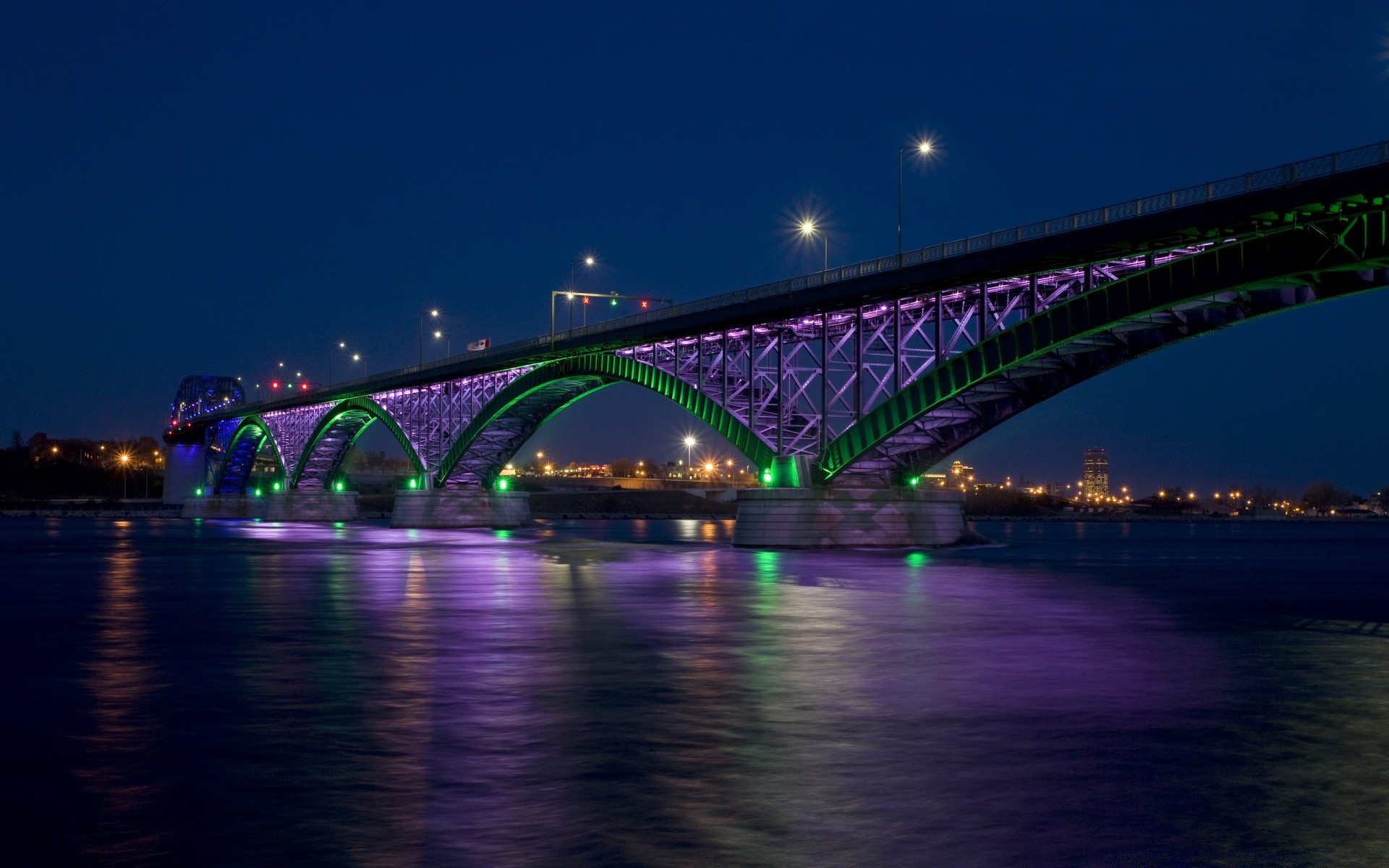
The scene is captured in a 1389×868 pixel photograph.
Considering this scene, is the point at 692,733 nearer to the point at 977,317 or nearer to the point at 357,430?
the point at 977,317

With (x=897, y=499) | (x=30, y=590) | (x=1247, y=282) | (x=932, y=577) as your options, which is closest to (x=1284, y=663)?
(x=932, y=577)

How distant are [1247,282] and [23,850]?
4385cm

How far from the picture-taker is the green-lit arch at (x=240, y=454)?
584 ft

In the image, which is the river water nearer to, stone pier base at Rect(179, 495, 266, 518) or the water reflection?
the water reflection

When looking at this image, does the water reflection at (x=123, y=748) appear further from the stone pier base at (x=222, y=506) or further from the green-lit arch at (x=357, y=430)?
the stone pier base at (x=222, y=506)

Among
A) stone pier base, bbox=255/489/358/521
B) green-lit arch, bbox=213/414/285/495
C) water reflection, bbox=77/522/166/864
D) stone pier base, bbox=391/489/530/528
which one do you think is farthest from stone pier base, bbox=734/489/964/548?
green-lit arch, bbox=213/414/285/495

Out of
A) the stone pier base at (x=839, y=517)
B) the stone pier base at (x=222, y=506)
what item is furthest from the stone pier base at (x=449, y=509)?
the stone pier base at (x=222, y=506)

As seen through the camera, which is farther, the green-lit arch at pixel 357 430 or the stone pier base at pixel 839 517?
the green-lit arch at pixel 357 430

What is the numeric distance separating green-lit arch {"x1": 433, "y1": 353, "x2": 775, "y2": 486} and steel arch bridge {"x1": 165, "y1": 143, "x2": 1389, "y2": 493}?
0.50ft

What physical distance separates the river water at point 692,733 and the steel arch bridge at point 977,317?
14469 mm

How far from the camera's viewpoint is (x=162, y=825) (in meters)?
10.0

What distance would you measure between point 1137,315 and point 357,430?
116 meters

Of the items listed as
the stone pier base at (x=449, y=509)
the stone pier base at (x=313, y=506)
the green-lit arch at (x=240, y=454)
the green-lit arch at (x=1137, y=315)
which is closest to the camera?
the green-lit arch at (x=1137, y=315)

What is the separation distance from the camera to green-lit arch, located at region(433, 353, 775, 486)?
69.9 meters
